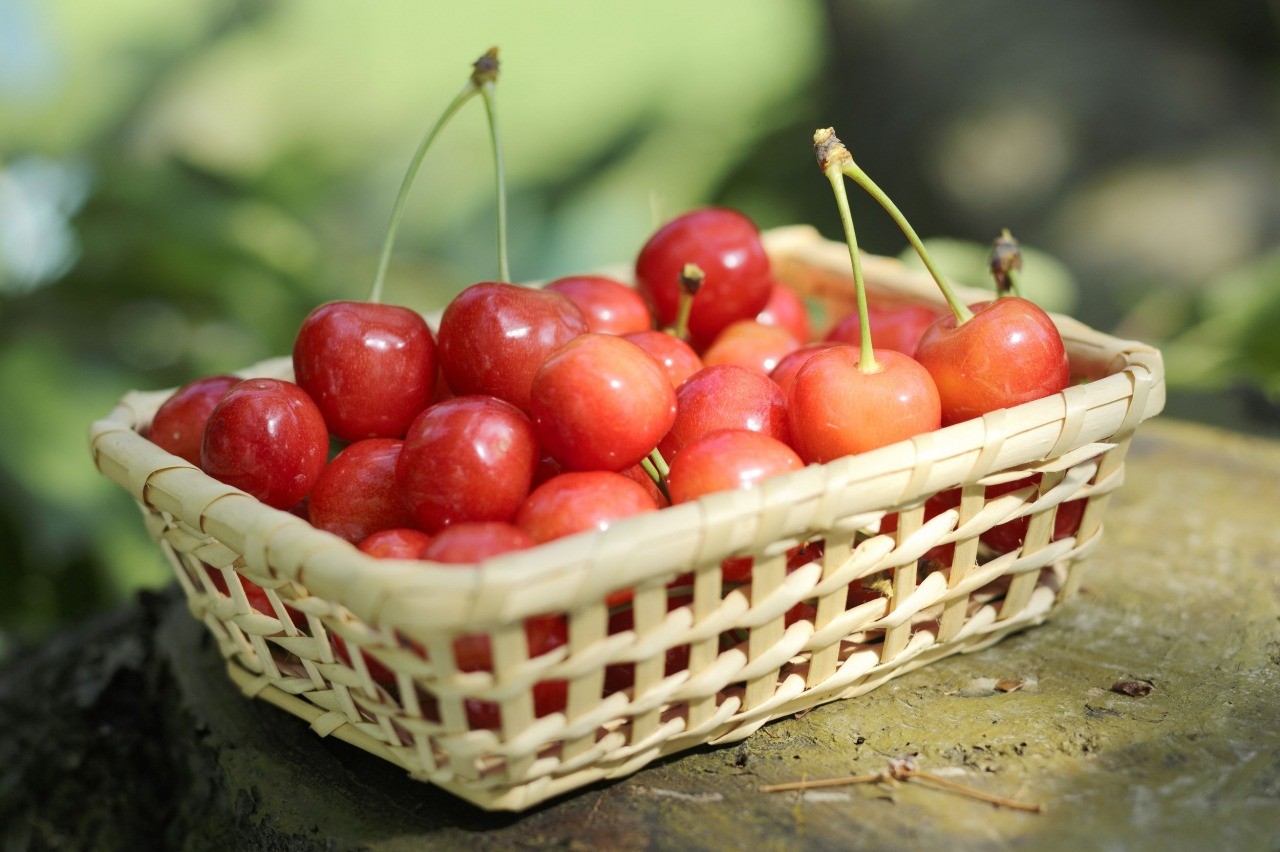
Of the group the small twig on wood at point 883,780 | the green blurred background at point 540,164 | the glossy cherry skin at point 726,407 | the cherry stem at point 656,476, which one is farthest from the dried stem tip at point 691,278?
the green blurred background at point 540,164

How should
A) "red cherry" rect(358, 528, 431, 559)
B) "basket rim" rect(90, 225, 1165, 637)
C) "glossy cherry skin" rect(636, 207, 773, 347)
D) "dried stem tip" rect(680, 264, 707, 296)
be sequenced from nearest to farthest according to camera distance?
"basket rim" rect(90, 225, 1165, 637), "red cherry" rect(358, 528, 431, 559), "dried stem tip" rect(680, 264, 707, 296), "glossy cherry skin" rect(636, 207, 773, 347)

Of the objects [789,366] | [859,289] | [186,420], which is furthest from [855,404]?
[186,420]

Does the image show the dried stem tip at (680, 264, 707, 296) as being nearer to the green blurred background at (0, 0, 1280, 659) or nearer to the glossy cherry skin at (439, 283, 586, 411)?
the glossy cherry skin at (439, 283, 586, 411)

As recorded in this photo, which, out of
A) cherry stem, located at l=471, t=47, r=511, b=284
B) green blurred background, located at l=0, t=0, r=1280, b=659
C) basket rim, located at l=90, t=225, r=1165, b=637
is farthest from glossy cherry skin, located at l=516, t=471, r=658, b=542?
green blurred background, located at l=0, t=0, r=1280, b=659

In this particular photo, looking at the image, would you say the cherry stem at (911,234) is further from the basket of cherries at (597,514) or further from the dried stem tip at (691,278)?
the dried stem tip at (691,278)

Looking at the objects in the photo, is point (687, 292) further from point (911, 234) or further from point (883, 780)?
point (883, 780)

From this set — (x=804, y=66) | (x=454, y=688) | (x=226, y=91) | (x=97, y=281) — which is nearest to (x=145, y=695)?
(x=454, y=688)
